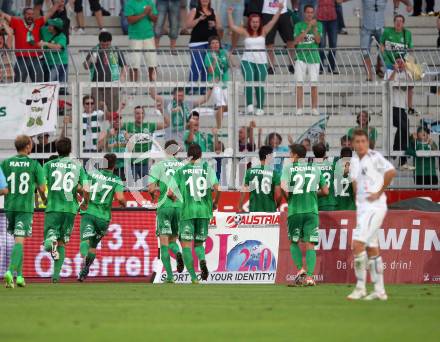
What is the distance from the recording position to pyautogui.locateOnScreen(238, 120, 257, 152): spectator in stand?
2412cm

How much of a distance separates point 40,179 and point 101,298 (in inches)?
157

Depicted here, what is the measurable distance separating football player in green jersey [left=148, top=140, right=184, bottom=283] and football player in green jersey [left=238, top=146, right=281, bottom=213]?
1.72 metres

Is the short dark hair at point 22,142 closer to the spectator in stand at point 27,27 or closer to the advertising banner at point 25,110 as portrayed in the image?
the advertising banner at point 25,110

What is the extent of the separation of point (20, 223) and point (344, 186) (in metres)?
5.60

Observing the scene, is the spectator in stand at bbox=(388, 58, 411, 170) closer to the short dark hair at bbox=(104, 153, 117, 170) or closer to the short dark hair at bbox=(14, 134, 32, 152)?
the short dark hair at bbox=(104, 153, 117, 170)

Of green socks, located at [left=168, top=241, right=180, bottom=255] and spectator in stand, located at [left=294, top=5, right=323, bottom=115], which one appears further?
spectator in stand, located at [left=294, top=5, right=323, bottom=115]

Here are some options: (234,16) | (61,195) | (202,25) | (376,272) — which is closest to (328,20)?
(234,16)

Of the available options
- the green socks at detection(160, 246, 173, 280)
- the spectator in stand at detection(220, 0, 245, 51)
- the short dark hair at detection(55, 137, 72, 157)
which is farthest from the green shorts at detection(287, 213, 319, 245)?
the spectator in stand at detection(220, 0, 245, 51)

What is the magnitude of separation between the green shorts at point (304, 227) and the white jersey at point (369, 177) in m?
4.42

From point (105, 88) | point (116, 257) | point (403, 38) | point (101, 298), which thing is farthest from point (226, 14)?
point (101, 298)

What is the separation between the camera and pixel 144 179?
23578 mm

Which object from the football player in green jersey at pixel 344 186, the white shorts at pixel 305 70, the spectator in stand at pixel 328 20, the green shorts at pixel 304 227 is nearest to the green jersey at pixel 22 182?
the green shorts at pixel 304 227

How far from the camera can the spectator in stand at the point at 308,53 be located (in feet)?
79.1

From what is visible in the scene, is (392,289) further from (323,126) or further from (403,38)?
(403,38)
